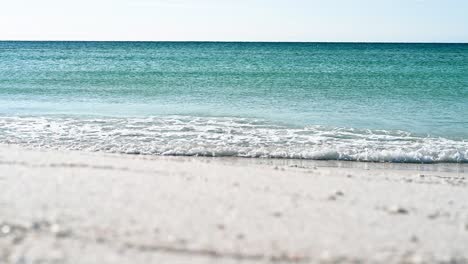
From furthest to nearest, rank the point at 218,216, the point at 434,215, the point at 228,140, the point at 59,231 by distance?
the point at 228,140 < the point at 434,215 < the point at 218,216 < the point at 59,231

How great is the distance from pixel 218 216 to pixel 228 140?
7.19 metres

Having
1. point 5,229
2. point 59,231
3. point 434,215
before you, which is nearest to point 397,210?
point 434,215

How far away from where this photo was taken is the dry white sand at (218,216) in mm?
4586

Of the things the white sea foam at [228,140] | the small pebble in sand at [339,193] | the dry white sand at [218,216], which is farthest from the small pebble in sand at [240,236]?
the white sea foam at [228,140]

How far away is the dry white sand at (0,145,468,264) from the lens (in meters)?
4.59

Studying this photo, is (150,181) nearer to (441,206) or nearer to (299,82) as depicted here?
(441,206)

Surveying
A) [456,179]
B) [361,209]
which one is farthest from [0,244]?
[456,179]

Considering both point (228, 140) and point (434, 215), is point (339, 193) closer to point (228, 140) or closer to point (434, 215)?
point (434, 215)

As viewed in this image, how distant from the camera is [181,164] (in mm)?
8992

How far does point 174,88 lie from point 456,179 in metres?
19.2

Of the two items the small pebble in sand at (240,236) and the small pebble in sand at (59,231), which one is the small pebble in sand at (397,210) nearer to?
the small pebble in sand at (240,236)

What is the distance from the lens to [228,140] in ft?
41.6

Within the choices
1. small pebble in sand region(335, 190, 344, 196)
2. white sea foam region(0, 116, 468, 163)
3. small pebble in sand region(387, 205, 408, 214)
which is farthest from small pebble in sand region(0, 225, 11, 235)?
white sea foam region(0, 116, 468, 163)

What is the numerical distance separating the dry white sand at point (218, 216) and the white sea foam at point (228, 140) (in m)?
3.10
